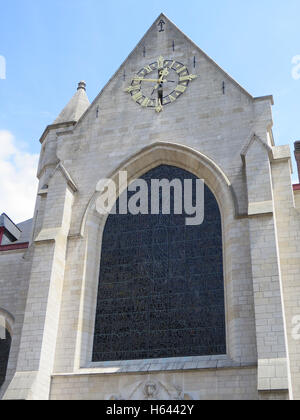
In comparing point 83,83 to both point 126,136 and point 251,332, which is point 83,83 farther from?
point 251,332

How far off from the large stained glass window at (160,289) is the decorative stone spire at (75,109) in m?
5.29

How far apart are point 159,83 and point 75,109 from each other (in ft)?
11.9

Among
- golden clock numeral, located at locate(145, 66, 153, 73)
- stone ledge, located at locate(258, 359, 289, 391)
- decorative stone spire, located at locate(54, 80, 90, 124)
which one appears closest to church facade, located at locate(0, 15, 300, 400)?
stone ledge, located at locate(258, 359, 289, 391)

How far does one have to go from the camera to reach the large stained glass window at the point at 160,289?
1296cm

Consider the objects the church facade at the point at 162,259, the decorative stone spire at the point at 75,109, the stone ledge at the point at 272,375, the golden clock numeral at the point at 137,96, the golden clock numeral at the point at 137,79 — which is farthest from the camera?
the decorative stone spire at the point at 75,109

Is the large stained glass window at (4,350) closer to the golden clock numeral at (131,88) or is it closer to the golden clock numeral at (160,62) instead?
the golden clock numeral at (131,88)

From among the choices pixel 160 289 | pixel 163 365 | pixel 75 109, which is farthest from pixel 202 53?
pixel 163 365

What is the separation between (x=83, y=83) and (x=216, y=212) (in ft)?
29.0

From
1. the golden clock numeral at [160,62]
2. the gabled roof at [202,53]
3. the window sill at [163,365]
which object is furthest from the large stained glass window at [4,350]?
the golden clock numeral at [160,62]

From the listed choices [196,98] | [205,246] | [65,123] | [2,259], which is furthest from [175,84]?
[2,259]

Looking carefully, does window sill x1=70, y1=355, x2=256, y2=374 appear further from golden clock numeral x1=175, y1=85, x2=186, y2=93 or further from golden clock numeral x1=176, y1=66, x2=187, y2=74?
golden clock numeral x1=176, y1=66, x2=187, y2=74

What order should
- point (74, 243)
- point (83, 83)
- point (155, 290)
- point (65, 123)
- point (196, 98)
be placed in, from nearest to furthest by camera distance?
point (155, 290) → point (74, 243) → point (196, 98) → point (65, 123) → point (83, 83)

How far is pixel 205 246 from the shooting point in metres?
14.1

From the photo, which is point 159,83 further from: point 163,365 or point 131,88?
point 163,365
